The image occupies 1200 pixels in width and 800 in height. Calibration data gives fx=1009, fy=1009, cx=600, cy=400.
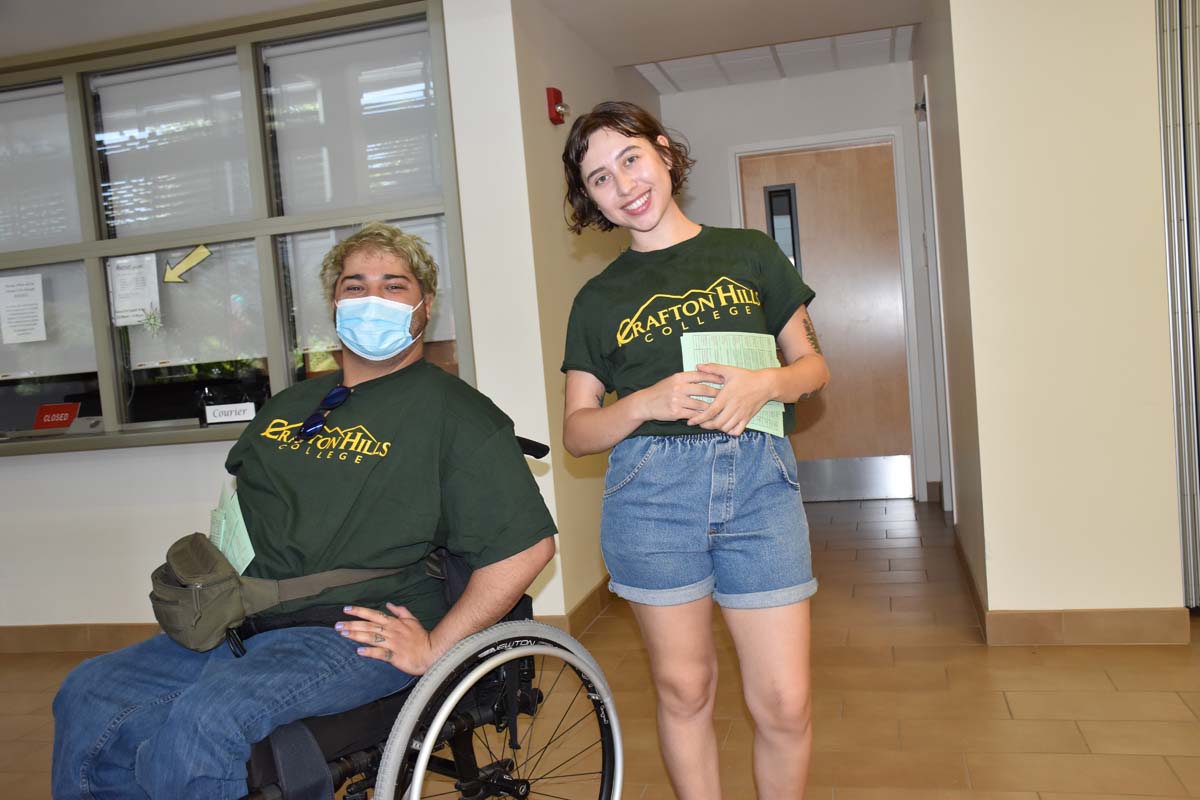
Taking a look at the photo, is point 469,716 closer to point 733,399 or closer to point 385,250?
point 733,399

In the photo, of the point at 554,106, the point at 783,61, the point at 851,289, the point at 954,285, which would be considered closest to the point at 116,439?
the point at 554,106

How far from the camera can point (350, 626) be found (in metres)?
1.48

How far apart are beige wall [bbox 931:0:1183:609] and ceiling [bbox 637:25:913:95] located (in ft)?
6.38

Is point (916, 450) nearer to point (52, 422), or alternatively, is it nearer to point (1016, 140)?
point (1016, 140)

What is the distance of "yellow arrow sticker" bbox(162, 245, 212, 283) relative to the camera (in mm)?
3631

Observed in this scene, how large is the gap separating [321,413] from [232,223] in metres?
2.16

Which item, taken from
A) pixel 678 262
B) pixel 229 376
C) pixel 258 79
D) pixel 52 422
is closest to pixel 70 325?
pixel 52 422

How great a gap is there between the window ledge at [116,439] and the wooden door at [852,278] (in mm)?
3108

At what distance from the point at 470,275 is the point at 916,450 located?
322 centimetres

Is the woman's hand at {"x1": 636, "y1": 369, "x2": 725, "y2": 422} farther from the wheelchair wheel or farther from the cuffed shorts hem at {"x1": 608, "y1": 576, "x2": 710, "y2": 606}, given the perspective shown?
the wheelchair wheel

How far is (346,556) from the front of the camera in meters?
1.57

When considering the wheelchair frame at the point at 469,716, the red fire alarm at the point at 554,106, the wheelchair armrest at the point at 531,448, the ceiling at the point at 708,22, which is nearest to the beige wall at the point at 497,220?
the red fire alarm at the point at 554,106

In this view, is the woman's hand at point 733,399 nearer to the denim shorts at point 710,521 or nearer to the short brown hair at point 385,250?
the denim shorts at point 710,521

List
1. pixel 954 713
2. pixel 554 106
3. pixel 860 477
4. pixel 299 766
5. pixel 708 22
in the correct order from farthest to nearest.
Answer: pixel 860 477 < pixel 708 22 < pixel 554 106 < pixel 954 713 < pixel 299 766
